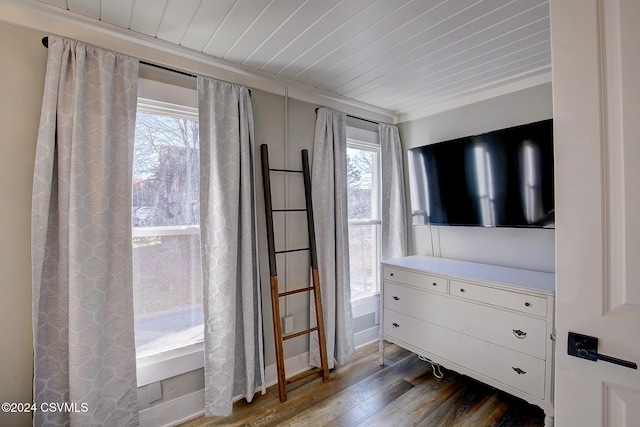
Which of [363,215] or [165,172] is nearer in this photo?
[165,172]

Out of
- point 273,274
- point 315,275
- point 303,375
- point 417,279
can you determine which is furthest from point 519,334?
point 273,274

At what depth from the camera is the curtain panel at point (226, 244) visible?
1.83m

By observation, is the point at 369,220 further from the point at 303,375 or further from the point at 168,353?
the point at 168,353

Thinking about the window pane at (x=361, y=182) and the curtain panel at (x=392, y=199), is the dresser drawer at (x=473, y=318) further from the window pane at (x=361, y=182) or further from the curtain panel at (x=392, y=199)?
the window pane at (x=361, y=182)

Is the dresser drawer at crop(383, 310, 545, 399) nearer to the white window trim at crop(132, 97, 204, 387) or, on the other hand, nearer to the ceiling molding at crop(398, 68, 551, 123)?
the white window trim at crop(132, 97, 204, 387)

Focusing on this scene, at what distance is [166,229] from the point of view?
1.81 metres

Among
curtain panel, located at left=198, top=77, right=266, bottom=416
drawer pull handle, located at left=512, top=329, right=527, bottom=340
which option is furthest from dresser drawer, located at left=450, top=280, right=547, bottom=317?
curtain panel, located at left=198, top=77, right=266, bottom=416

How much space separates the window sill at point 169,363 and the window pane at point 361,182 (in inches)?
67.1

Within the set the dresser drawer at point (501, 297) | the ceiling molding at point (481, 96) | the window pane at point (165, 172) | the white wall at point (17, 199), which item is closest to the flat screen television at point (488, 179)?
the ceiling molding at point (481, 96)

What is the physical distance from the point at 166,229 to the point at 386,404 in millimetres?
1895

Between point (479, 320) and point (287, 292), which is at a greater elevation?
point (287, 292)

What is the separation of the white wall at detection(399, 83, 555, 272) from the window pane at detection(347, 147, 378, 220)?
47 centimetres

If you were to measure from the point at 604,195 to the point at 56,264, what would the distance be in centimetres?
229

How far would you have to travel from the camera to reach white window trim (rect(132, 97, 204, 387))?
5.58 ft
